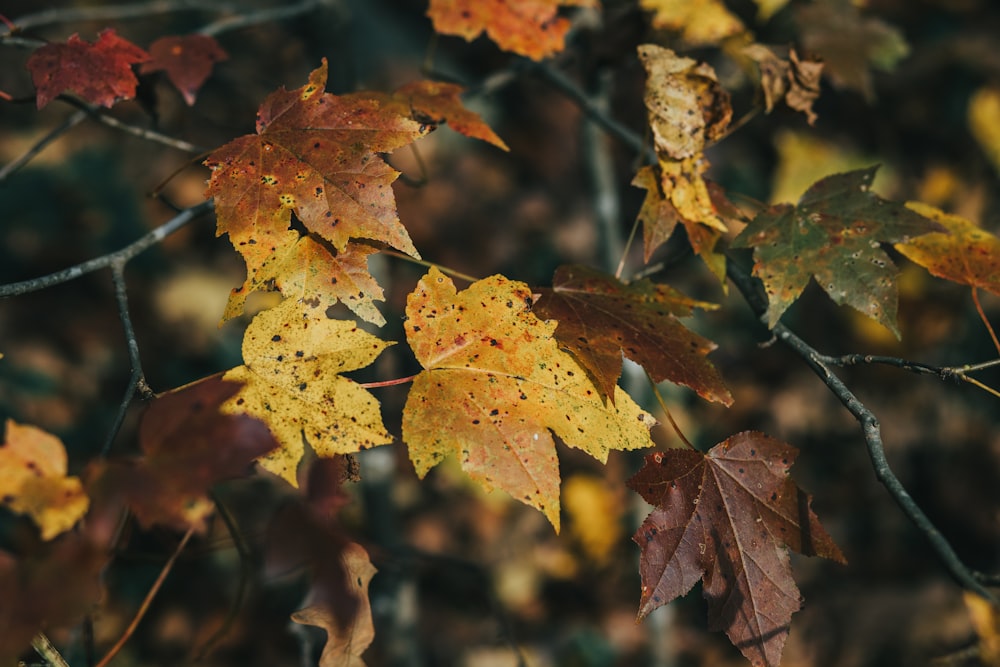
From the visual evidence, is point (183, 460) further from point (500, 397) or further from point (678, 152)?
point (678, 152)

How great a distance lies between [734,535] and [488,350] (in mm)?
422

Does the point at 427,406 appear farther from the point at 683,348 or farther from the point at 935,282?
the point at 935,282

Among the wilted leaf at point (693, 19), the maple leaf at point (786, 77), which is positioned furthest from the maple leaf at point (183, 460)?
the wilted leaf at point (693, 19)

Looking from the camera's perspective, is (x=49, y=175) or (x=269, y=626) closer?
(x=269, y=626)

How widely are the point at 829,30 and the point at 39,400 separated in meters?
2.88

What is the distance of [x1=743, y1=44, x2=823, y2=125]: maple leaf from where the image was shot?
4.02 ft

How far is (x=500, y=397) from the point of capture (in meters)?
0.90

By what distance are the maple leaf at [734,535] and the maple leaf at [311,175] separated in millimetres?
480

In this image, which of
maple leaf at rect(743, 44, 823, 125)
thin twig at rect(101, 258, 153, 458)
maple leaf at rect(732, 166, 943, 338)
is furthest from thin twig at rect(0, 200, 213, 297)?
maple leaf at rect(743, 44, 823, 125)

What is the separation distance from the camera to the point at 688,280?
3.19 metres

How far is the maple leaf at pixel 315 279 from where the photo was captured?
90 centimetres

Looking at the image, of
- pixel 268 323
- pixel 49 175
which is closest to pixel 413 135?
pixel 268 323

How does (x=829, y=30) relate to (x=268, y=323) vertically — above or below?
above

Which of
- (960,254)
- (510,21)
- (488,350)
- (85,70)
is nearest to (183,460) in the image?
(488,350)
